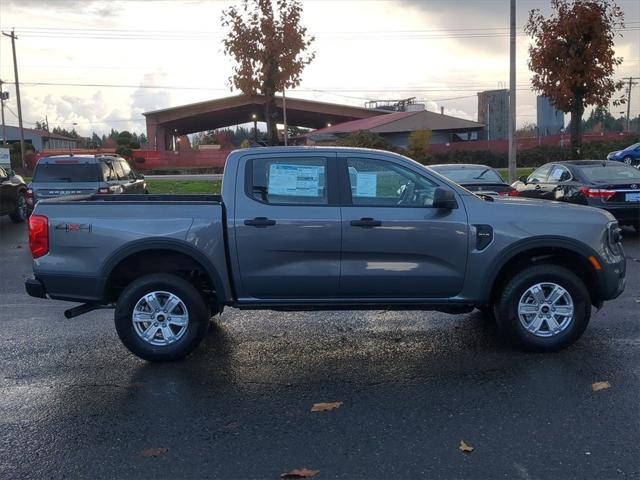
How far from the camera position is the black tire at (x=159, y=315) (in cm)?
551

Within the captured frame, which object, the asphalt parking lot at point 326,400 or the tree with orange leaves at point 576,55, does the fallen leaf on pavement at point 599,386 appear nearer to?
the asphalt parking lot at point 326,400

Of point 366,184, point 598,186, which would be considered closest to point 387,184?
point 366,184

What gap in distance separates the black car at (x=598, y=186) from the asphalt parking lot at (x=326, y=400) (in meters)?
5.57

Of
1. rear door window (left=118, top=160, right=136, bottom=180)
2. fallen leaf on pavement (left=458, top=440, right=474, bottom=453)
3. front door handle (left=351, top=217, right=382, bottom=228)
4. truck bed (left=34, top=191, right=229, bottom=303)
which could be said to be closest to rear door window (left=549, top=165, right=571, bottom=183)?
front door handle (left=351, top=217, right=382, bottom=228)

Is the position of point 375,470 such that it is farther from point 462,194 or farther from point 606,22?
point 606,22

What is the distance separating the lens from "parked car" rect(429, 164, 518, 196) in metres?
11.6

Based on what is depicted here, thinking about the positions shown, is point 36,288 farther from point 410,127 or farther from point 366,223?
point 410,127

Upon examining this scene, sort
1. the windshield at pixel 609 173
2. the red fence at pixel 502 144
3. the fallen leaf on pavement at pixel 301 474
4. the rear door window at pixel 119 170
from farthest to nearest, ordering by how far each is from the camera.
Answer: the red fence at pixel 502 144 → the rear door window at pixel 119 170 → the windshield at pixel 609 173 → the fallen leaf on pavement at pixel 301 474

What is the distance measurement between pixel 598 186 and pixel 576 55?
31.6ft

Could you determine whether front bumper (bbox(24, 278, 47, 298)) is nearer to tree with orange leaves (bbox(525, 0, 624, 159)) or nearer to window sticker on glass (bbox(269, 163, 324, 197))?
window sticker on glass (bbox(269, 163, 324, 197))

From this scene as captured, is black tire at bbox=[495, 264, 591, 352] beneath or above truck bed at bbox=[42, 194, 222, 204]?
beneath

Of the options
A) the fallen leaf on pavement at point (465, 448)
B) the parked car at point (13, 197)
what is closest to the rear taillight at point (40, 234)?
the fallen leaf on pavement at point (465, 448)

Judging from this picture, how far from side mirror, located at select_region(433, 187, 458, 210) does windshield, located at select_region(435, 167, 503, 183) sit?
259 inches

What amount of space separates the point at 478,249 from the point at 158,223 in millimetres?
2748
